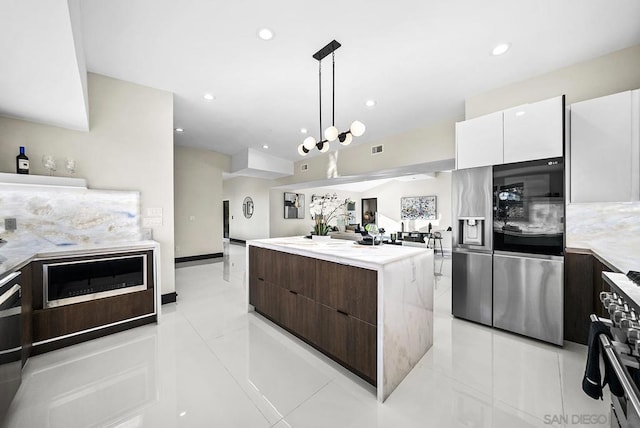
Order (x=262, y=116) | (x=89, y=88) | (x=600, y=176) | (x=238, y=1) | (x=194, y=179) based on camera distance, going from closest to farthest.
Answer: (x=238, y=1) < (x=600, y=176) < (x=89, y=88) < (x=262, y=116) < (x=194, y=179)

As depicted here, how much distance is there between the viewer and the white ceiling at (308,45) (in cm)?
186

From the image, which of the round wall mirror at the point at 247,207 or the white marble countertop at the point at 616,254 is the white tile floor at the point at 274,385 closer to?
the white marble countertop at the point at 616,254

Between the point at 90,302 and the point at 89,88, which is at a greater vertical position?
the point at 89,88

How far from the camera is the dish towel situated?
992 millimetres

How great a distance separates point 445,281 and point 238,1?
16.8ft

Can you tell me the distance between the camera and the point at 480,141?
9.06 ft

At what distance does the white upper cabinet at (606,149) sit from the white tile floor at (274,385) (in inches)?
60.5

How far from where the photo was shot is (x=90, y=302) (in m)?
2.40

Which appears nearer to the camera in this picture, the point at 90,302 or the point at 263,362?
the point at 263,362

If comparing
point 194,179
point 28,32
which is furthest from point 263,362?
point 194,179

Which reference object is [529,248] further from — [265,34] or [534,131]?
[265,34]

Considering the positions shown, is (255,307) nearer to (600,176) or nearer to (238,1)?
(238,1)

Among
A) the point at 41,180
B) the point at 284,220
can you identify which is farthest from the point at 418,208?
the point at 41,180

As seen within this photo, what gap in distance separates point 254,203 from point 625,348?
8.98 metres
